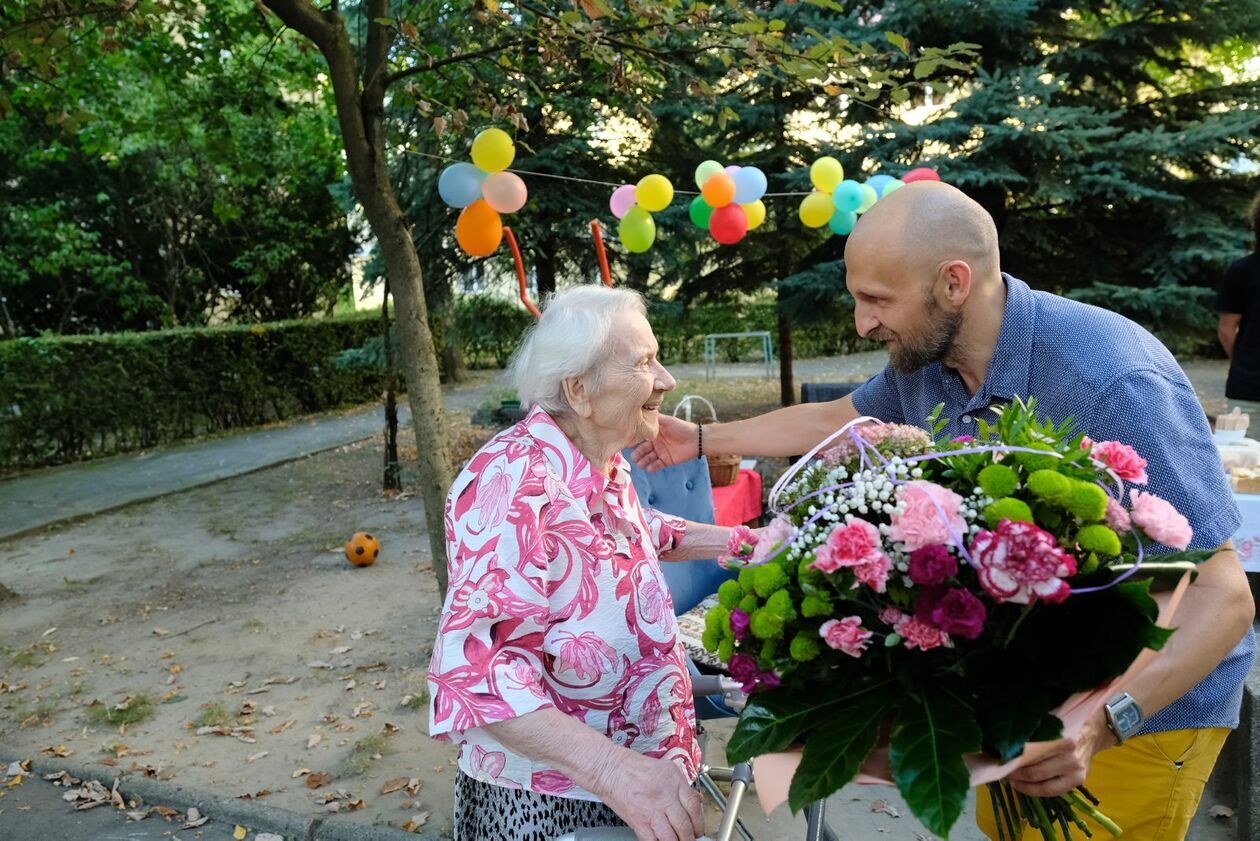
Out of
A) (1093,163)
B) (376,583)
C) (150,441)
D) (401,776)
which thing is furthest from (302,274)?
(401,776)

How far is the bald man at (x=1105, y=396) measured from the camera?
4.77 ft

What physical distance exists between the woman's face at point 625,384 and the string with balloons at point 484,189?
7.67 ft

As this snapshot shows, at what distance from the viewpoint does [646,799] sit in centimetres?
157

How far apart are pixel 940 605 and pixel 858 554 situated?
0.39 ft

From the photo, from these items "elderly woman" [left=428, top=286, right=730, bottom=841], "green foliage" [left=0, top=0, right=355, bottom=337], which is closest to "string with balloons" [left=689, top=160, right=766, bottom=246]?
"elderly woman" [left=428, top=286, right=730, bottom=841]

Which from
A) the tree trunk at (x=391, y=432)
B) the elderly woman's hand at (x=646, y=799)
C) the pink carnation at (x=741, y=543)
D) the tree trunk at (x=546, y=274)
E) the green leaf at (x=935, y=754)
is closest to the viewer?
the green leaf at (x=935, y=754)

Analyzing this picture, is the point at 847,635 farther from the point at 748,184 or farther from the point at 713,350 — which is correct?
the point at 713,350

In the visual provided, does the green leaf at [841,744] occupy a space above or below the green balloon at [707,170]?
below

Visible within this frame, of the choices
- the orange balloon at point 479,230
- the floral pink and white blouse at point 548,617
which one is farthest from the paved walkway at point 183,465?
the floral pink and white blouse at point 548,617

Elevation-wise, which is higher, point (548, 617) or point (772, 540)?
point (772, 540)

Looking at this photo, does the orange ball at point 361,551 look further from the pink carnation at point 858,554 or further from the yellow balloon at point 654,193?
the pink carnation at point 858,554

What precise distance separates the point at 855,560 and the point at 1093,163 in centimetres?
860

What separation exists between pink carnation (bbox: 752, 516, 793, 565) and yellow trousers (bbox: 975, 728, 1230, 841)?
0.90m

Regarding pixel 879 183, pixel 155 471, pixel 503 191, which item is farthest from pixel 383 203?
pixel 155 471
